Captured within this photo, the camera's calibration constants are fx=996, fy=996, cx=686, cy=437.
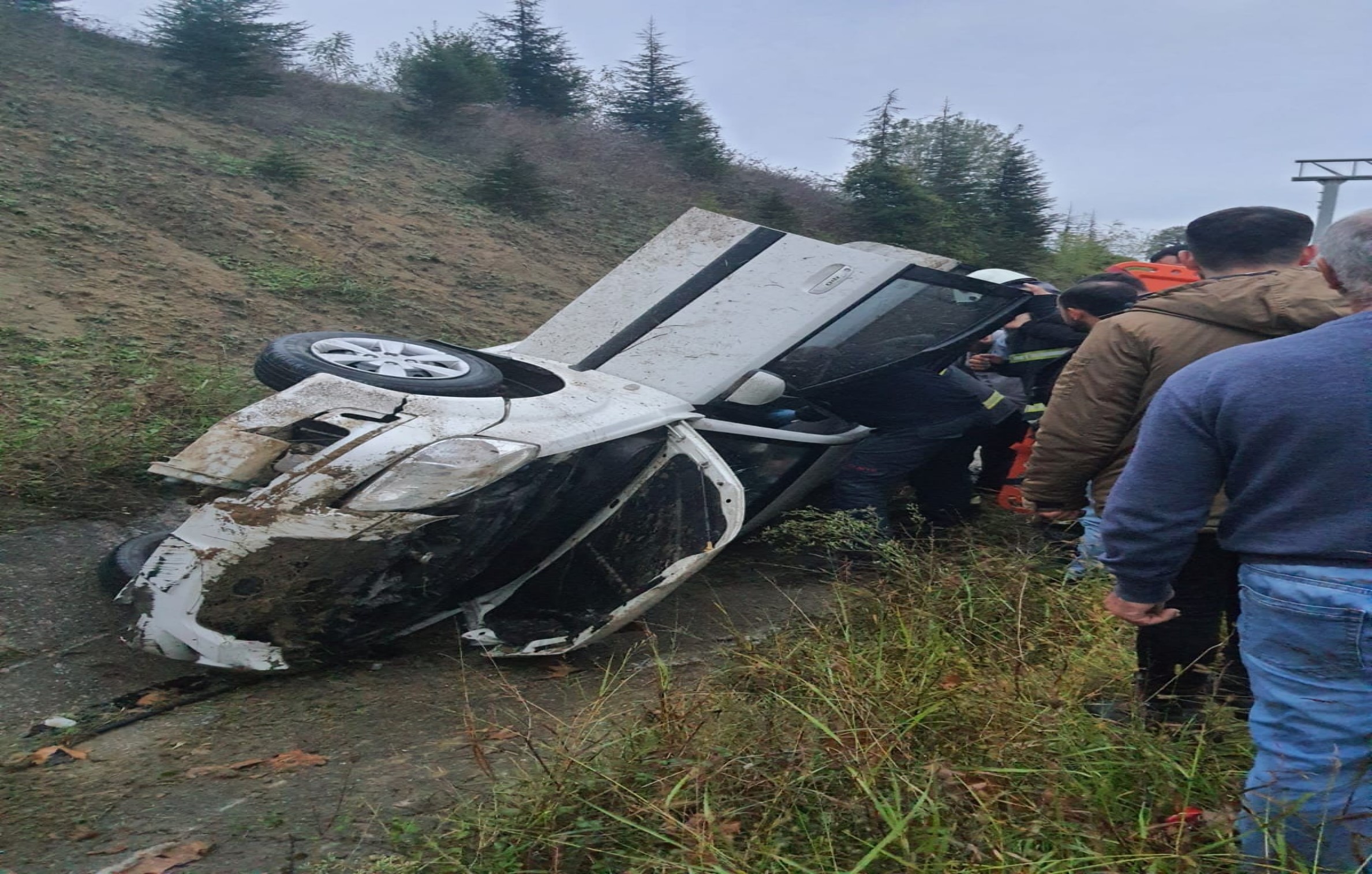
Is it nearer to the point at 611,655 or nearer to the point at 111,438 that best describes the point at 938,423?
the point at 611,655

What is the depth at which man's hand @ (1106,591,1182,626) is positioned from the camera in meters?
2.10

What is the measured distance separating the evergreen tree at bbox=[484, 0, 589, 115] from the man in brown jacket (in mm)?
16297

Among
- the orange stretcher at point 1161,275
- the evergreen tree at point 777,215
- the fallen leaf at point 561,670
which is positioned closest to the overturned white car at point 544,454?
the fallen leaf at point 561,670

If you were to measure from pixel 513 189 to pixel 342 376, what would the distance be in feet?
33.7

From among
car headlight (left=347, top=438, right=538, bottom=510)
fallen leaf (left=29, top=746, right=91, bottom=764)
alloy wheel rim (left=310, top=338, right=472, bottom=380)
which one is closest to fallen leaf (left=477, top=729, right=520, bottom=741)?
car headlight (left=347, top=438, right=538, bottom=510)

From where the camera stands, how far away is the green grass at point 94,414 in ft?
13.9

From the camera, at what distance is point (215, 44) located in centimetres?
1239

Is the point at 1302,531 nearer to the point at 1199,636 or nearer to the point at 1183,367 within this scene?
the point at 1199,636

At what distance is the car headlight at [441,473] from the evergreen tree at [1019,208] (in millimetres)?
14032

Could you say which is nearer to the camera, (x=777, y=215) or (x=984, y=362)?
(x=984, y=362)

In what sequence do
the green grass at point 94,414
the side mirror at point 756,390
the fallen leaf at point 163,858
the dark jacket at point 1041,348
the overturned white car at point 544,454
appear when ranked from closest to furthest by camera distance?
the fallen leaf at point 163,858 < the overturned white car at point 544,454 < the side mirror at point 756,390 < the green grass at point 94,414 < the dark jacket at point 1041,348

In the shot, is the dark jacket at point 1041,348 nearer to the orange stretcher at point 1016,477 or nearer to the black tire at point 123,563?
the orange stretcher at point 1016,477

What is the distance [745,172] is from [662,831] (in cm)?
1769

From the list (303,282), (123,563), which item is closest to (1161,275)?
(123,563)
